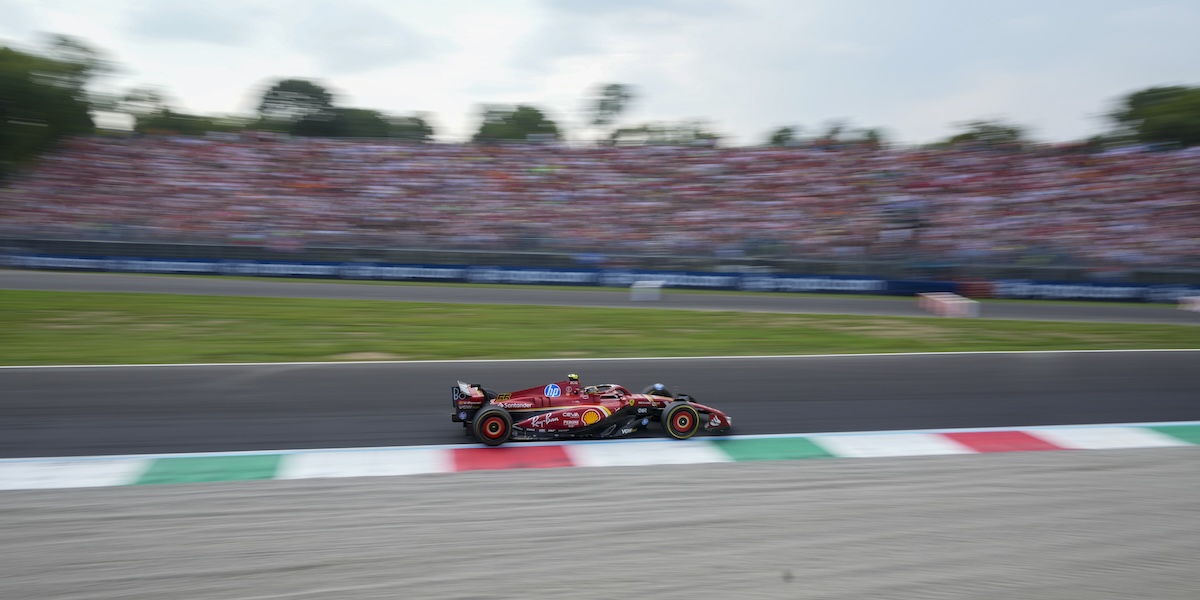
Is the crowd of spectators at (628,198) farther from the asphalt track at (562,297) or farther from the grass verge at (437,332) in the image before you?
the grass verge at (437,332)

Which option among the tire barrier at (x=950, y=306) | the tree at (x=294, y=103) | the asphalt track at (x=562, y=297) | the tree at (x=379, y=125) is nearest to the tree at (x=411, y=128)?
the tree at (x=379, y=125)

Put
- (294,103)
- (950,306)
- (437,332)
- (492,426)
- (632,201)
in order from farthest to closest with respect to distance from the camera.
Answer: (294,103) < (632,201) < (950,306) < (437,332) < (492,426)

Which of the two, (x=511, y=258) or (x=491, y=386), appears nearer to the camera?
(x=491, y=386)

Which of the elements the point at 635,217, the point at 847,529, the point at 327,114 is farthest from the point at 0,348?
the point at 327,114

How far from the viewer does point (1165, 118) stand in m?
22.5

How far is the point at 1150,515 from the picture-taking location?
4863 mm

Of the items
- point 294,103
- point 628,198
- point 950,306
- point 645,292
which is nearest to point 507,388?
point 645,292

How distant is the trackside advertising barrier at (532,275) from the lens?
18438 mm

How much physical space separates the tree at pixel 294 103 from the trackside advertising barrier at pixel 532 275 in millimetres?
14634

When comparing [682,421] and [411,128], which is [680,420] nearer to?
[682,421]

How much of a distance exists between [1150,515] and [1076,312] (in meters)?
13.3

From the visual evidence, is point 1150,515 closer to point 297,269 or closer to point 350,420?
point 350,420

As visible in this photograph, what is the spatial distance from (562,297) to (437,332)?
5403 mm

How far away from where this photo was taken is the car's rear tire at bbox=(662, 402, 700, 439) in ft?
20.8
